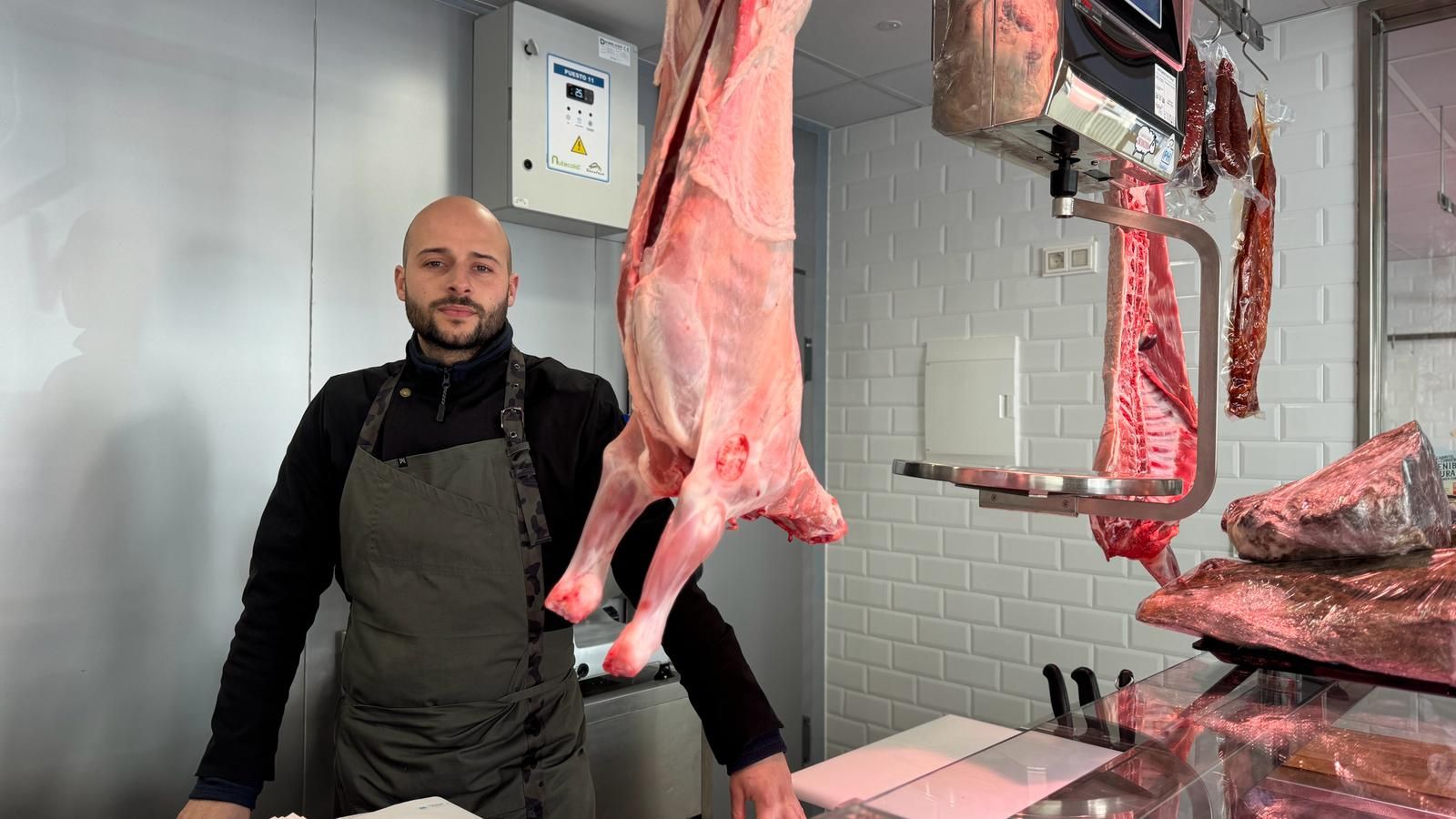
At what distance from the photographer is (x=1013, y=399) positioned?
370cm

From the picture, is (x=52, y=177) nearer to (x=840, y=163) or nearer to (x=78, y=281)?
(x=78, y=281)

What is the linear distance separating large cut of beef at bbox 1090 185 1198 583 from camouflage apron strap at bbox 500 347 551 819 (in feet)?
3.44

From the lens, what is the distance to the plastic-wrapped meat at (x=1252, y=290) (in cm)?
177

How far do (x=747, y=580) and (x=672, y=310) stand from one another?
3.20 m

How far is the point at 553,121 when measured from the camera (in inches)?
116

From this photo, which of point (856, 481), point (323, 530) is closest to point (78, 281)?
point (323, 530)

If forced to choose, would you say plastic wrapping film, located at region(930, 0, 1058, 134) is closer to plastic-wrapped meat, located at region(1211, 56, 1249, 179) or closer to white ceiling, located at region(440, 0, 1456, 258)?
plastic-wrapped meat, located at region(1211, 56, 1249, 179)

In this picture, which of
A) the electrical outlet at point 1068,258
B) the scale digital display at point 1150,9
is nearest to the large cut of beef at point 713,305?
the scale digital display at point 1150,9

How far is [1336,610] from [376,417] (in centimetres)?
170

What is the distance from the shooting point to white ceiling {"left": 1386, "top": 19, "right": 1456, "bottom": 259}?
9.30 ft

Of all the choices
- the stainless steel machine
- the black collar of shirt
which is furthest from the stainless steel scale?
the stainless steel machine

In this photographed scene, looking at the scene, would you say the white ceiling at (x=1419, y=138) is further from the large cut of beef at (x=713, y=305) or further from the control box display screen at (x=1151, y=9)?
the large cut of beef at (x=713, y=305)

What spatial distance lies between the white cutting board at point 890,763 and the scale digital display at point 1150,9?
43.8 inches

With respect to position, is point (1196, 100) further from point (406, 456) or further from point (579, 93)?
point (579, 93)
